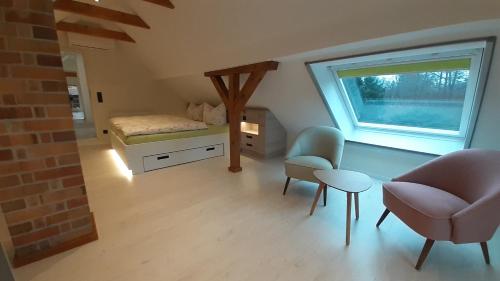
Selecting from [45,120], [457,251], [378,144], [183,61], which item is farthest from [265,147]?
[45,120]

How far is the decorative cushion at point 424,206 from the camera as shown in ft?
4.39

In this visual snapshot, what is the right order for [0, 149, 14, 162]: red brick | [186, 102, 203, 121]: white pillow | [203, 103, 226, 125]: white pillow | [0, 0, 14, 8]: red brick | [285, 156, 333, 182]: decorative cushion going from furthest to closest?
[186, 102, 203, 121]: white pillow → [203, 103, 226, 125]: white pillow → [285, 156, 333, 182]: decorative cushion → [0, 149, 14, 162]: red brick → [0, 0, 14, 8]: red brick

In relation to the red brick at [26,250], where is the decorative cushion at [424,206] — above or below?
above

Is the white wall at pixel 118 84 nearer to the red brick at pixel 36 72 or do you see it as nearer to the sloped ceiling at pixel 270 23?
the sloped ceiling at pixel 270 23

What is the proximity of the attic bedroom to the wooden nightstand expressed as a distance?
1.16ft

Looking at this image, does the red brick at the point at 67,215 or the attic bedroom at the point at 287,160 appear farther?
the red brick at the point at 67,215

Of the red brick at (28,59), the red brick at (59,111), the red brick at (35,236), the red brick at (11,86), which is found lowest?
the red brick at (35,236)

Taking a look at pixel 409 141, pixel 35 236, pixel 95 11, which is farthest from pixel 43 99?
pixel 409 141

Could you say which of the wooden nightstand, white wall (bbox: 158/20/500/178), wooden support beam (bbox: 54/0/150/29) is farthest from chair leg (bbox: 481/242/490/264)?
wooden support beam (bbox: 54/0/150/29)

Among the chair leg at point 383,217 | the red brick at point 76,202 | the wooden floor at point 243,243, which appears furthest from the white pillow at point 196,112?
the chair leg at point 383,217

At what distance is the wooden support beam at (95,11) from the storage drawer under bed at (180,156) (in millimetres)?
1929

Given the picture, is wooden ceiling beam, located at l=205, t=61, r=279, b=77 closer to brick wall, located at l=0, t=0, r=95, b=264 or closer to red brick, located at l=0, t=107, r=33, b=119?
brick wall, located at l=0, t=0, r=95, b=264

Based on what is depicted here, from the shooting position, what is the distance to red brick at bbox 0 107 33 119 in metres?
1.29

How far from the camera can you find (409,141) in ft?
8.52
